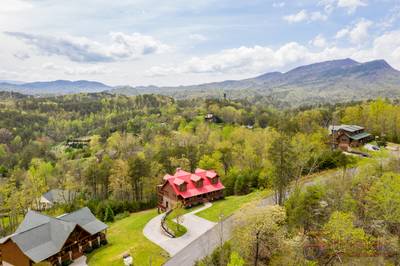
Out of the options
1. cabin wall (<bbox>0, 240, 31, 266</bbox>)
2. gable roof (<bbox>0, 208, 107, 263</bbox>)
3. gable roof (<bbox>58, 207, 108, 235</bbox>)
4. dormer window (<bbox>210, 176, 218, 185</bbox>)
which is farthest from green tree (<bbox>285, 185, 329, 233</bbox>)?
cabin wall (<bbox>0, 240, 31, 266</bbox>)

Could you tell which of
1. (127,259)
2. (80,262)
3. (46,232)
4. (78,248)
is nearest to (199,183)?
(127,259)

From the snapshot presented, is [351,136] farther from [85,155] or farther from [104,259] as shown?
[85,155]

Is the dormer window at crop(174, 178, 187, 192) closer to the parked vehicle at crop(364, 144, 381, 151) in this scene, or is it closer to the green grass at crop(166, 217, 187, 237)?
the green grass at crop(166, 217, 187, 237)

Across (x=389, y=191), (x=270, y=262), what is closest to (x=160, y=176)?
(x=270, y=262)

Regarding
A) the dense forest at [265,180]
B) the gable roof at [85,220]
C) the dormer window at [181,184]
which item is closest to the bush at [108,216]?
the dense forest at [265,180]

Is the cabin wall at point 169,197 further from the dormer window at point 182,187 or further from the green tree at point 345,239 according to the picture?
the green tree at point 345,239

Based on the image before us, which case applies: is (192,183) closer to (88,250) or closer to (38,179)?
(88,250)
